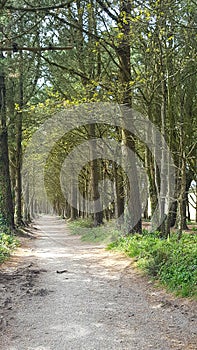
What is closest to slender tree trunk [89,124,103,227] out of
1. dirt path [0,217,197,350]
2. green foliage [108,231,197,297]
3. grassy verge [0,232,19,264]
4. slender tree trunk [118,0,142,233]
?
slender tree trunk [118,0,142,233]

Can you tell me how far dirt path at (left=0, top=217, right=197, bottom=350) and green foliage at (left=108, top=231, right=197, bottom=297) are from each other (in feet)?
0.84

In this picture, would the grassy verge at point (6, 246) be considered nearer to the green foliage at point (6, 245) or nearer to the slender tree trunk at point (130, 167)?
the green foliage at point (6, 245)

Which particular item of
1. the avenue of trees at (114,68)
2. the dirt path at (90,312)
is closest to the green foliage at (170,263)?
the dirt path at (90,312)

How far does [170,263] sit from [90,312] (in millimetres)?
2644

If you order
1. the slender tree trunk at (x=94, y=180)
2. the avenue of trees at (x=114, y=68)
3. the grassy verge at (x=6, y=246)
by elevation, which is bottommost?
the grassy verge at (x=6, y=246)

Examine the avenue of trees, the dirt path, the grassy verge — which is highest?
the avenue of trees

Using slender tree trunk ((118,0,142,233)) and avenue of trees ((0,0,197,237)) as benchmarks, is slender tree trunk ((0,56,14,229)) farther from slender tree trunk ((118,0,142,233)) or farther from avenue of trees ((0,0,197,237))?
slender tree trunk ((118,0,142,233))

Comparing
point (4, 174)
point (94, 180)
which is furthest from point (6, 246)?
point (94, 180)

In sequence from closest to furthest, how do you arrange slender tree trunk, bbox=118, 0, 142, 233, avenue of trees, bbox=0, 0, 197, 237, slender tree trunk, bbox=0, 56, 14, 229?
1. avenue of trees, bbox=0, 0, 197, 237
2. slender tree trunk, bbox=118, 0, 142, 233
3. slender tree trunk, bbox=0, 56, 14, 229

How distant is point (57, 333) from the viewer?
502 cm

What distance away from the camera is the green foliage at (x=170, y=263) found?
6.83 meters

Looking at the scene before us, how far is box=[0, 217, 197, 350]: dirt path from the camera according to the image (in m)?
4.75

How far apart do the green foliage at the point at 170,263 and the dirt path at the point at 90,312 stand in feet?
0.84

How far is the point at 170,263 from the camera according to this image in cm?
803
